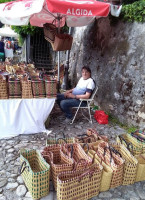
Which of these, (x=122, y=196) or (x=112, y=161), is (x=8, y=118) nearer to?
(x=112, y=161)

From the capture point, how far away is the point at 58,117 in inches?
201

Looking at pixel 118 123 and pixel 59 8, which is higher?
pixel 59 8

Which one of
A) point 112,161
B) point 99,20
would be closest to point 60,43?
point 99,20

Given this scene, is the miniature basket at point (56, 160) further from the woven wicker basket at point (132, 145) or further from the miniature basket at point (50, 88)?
the miniature basket at point (50, 88)

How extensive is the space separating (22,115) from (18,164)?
1.15m

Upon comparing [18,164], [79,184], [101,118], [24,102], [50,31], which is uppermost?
[50,31]

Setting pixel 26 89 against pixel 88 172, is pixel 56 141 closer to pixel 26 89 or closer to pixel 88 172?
pixel 88 172

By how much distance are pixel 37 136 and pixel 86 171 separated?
1.93 metres

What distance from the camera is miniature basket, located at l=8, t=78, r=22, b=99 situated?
3.65 meters

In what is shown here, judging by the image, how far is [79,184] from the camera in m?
2.24

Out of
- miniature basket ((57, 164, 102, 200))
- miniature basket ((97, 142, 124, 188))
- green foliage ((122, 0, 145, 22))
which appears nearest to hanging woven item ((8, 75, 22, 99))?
miniature basket ((97, 142, 124, 188))

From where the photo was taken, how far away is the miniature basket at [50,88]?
3.83 metres

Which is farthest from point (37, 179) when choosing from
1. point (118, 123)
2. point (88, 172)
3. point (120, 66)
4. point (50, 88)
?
point (120, 66)

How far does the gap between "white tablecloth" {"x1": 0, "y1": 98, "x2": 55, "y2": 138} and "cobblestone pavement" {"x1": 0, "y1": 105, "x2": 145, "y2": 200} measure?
0.17m
